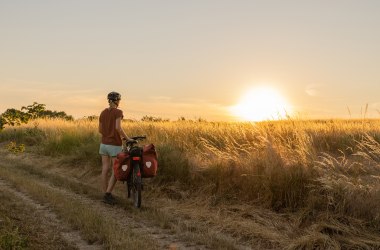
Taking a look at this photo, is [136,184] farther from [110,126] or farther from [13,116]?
[13,116]

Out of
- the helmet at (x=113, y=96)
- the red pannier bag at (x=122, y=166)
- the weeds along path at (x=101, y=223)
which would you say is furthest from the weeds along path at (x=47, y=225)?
the helmet at (x=113, y=96)

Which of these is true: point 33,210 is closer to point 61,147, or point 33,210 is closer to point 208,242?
point 208,242

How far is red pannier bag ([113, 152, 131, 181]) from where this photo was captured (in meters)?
10.0

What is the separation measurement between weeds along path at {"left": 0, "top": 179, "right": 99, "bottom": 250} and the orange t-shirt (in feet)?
6.68

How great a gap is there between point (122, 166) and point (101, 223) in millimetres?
2232

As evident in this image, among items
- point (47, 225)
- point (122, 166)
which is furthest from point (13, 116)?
point (122, 166)

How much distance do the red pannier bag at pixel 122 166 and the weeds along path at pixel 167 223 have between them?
679 millimetres

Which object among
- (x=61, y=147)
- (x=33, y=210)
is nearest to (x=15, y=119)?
(x=33, y=210)

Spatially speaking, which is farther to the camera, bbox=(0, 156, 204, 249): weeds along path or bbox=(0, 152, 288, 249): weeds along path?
bbox=(0, 152, 288, 249): weeds along path

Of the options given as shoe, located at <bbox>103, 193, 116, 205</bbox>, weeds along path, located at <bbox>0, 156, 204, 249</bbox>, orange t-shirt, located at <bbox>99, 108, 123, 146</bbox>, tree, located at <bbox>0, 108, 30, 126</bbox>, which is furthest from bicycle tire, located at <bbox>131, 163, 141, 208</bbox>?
tree, located at <bbox>0, 108, 30, 126</bbox>

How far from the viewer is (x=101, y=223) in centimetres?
803

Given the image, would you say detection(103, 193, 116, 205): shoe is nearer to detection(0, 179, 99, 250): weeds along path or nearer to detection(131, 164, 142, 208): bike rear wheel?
detection(131, 164, 142, 208): bike rear wheel

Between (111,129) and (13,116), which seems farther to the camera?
(111,129)

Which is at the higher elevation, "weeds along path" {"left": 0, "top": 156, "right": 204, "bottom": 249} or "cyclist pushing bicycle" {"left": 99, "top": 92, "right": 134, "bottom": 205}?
"cyclist pushing bicycle" {"left": 99, "top": 92, "right": 134, "bottom": 205}
